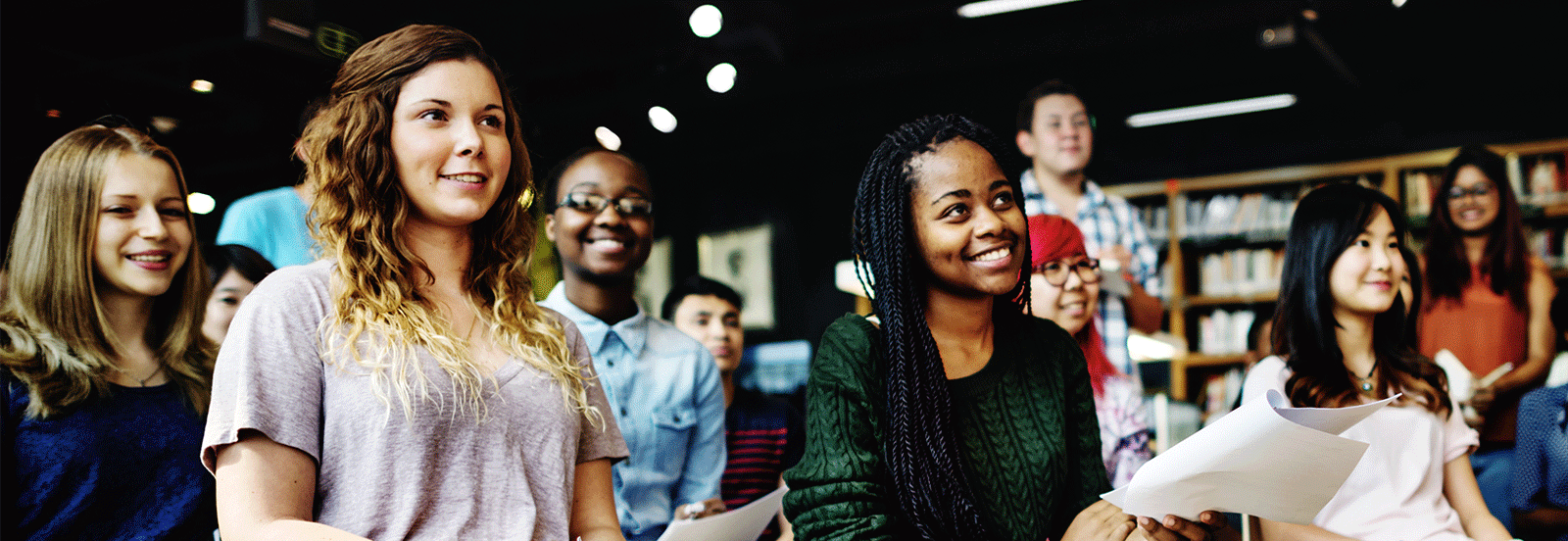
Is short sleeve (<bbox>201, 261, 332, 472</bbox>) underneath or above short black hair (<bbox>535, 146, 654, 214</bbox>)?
underneath

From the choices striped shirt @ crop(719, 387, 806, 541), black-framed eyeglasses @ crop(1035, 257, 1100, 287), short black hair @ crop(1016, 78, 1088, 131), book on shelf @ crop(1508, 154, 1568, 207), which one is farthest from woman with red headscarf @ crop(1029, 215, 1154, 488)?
Result: book on shelf @ crop(1508, 154, 1568, 207)

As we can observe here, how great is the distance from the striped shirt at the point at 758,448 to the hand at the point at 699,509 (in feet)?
1.37

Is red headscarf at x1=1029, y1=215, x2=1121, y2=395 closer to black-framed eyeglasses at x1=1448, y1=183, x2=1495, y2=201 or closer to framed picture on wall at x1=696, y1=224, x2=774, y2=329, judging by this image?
black-framed eyeglasses at x1=1448, y1=183, x2=1495, y2=201

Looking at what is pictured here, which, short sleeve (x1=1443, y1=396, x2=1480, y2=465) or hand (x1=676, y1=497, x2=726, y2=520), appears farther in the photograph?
short sleeve (x1=1443, y1=396, x2=1480, y2=465)

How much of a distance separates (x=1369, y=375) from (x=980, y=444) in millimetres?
1275

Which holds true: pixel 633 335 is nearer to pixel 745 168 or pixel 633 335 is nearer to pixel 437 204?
pixel 437 204

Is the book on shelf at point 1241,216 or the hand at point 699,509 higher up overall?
the book on shelf at point 1241,216

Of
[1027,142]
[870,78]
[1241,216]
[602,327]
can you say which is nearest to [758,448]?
[602,327]

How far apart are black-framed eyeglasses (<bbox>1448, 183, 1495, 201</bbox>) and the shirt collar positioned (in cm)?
324

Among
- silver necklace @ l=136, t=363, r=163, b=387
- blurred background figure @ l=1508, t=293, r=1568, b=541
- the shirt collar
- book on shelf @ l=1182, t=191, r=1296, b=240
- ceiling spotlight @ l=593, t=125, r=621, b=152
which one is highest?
ceiling spotlight @ l=593, t=125, r=621, b=152

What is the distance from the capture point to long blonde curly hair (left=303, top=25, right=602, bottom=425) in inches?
49.8

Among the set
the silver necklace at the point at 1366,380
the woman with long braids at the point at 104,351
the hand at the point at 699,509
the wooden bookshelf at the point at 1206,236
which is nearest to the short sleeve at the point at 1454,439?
the silver necklace at the point at 1366,380

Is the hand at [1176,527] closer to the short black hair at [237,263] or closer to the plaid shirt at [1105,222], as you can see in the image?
the plaid shirt at [1105,222]

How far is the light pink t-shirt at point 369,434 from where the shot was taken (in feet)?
3.82
